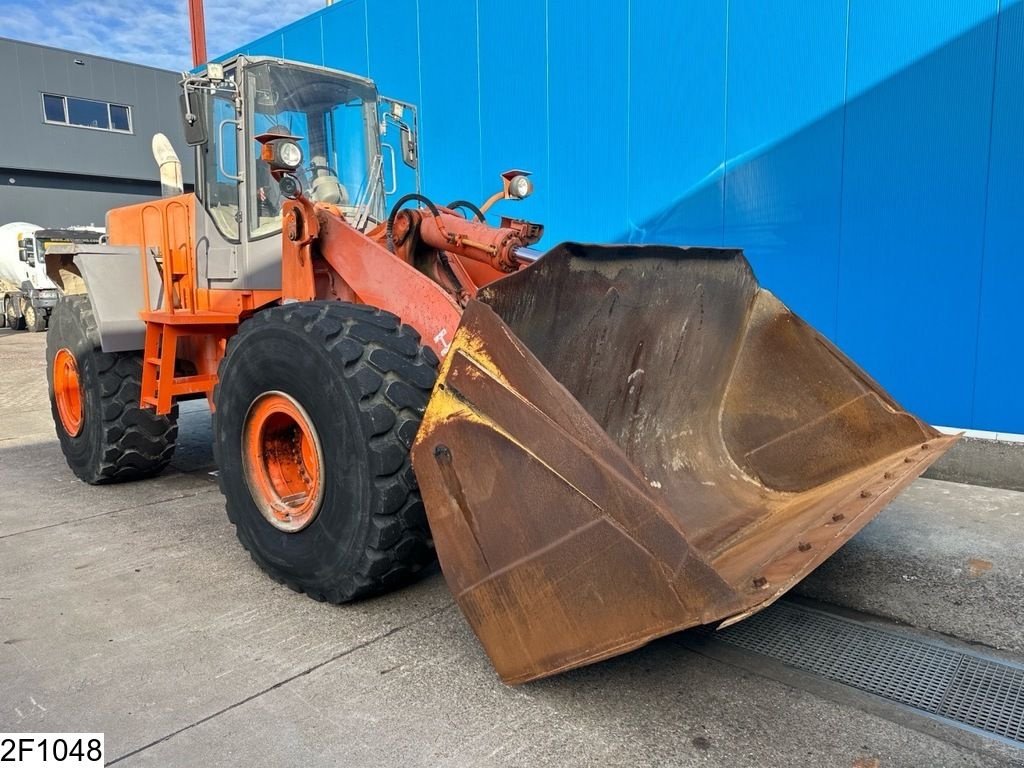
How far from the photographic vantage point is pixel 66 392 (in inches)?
230

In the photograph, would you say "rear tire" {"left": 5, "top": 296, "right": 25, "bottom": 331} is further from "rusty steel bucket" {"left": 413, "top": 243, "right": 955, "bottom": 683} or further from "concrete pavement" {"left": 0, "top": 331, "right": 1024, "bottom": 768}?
"rusty steel bucket" {"left": 413, "top": 243, "right": 955, "bottom": 683}

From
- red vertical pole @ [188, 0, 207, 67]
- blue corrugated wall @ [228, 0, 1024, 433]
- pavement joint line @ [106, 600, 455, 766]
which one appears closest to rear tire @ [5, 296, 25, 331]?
red vertical pole @ [188, 0, 207, 67]

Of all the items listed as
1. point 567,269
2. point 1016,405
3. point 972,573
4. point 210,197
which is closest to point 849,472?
point 972,573

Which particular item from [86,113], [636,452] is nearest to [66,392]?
[636,452]

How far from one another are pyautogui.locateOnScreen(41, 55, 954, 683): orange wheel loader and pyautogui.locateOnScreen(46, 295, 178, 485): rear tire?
26cm

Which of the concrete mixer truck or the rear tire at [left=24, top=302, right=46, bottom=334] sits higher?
the concrete mixer truck

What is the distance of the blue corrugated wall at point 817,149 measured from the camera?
17.1 ft

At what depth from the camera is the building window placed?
25.9 meters

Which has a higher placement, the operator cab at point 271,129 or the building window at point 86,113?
the building window at point 86,113

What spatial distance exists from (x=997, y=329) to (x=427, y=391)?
4.34 m

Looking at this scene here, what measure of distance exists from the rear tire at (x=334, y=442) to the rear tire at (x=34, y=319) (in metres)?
20.9

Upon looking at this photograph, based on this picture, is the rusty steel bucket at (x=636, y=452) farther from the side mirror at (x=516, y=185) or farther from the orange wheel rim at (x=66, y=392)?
the orange wheel rim at (x=66, y=392)

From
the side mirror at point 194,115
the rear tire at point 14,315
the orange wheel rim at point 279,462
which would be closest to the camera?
the orange wheel rim at point 279,462

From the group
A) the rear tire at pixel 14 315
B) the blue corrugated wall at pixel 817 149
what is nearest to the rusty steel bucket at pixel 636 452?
the blue corrugated wall at pixel 817 149
